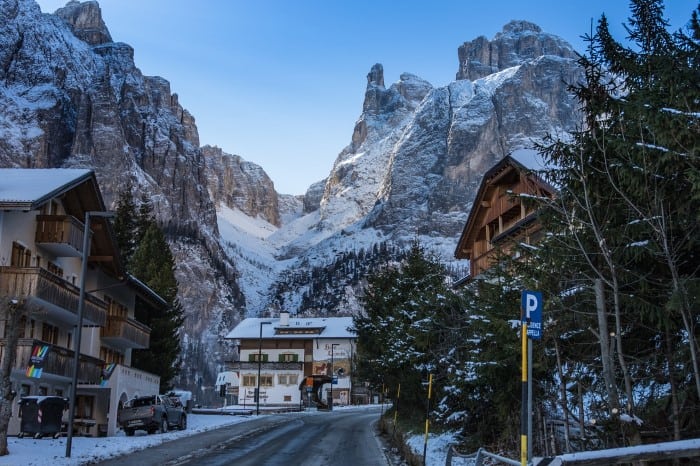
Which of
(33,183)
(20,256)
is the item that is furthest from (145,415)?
(33,183)

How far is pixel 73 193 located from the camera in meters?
35.6

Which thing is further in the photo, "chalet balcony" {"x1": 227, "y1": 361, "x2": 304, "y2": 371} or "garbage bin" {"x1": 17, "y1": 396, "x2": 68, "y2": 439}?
"chalet balcony" {"x1": 227, "y1": 361, "x2": 304, "y2": 371}

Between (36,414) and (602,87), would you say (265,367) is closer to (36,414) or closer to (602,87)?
(36,414)

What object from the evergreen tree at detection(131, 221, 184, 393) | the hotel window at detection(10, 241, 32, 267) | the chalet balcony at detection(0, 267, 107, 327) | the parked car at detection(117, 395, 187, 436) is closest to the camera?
the chalet balcony at detection(0, 267, 107, 327)

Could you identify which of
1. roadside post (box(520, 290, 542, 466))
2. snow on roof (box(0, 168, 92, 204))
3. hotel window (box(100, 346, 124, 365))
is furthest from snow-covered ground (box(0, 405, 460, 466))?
hotel window (box(100, 346, 124, 365))

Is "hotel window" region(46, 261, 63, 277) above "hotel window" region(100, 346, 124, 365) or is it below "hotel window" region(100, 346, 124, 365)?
above

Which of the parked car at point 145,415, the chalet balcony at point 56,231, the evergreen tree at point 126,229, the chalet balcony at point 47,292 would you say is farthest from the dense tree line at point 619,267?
the evergreen tree at point 126,229

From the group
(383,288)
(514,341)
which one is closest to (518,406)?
(514,341)

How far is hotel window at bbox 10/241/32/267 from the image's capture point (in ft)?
101

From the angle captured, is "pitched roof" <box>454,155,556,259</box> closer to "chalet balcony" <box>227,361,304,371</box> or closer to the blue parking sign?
the blue parking sign

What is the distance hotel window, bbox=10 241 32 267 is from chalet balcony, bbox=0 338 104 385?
3.42 m

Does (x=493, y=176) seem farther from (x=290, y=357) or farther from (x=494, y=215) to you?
(x=290, y=357)

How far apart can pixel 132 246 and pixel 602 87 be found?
49870 millimetres

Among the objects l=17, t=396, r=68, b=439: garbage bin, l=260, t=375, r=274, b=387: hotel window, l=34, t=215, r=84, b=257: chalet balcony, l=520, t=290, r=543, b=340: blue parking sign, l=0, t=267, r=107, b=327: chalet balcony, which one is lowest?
l=260, t=375, r=274, b=387: hotel window
